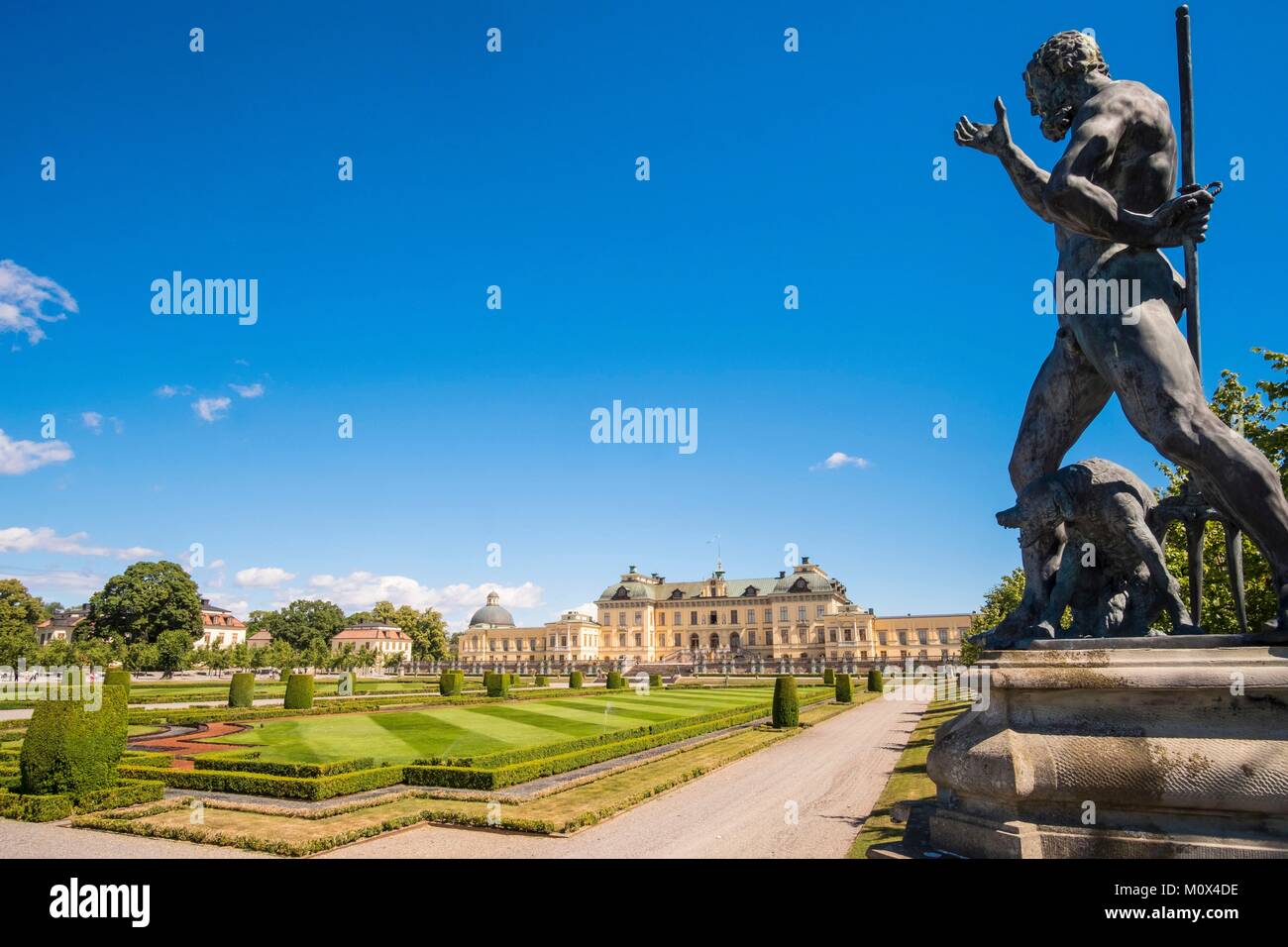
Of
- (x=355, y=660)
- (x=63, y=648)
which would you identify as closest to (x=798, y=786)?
(x=63, y=648)

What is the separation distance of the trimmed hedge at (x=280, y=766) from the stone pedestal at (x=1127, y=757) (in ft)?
49.7

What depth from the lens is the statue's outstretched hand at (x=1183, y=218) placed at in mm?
3602

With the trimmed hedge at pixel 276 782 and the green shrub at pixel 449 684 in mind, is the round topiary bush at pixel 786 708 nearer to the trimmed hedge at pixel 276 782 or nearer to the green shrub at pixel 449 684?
the trimmed hedge at pixel 276 782

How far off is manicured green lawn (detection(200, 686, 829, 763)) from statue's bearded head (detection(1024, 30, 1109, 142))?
711 inches

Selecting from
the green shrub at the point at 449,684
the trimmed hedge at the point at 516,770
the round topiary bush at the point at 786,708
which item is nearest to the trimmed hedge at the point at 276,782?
the trimmed hedge at the point at 516,770

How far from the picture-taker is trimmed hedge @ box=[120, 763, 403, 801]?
1486 cm

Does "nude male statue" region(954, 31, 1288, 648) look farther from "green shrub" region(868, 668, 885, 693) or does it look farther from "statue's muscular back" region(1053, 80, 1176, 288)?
"green shrub" region(868, 668, 885, 693)

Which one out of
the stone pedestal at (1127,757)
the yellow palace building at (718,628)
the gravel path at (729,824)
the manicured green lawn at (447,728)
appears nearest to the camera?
the stone pedestal at (1127,757)

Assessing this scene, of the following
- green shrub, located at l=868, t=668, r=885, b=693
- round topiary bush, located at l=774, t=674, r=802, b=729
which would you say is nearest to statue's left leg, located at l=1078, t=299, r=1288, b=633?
round topiary bush, located at l=774, t=674, r=802, b=729
